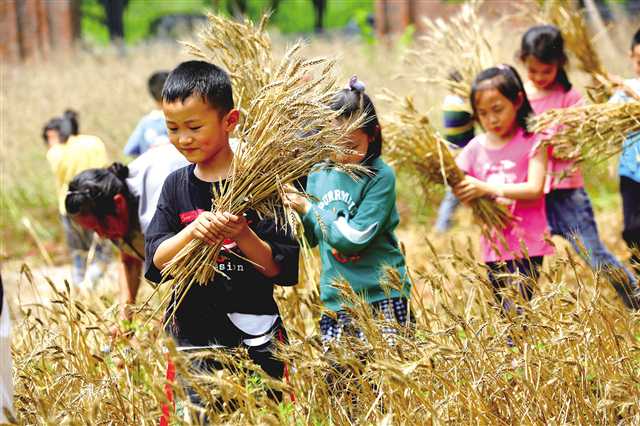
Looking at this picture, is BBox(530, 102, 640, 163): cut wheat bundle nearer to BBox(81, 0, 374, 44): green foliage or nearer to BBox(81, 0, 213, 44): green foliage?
BBox(81, 0, 374, 44): green foliage

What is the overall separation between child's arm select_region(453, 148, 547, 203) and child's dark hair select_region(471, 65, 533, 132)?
0.61 ft

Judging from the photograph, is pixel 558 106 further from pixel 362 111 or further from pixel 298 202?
pixel 298 202

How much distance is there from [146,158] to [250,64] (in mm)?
607

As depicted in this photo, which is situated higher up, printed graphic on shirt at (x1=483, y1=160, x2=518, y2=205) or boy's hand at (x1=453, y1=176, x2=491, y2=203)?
printed graphic on shirt at (x1=483, y1=160, x2=518, y2=205)

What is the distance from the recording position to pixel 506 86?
154 inches

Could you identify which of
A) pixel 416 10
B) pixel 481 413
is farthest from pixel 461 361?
pixel 416 10

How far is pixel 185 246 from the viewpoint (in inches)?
105

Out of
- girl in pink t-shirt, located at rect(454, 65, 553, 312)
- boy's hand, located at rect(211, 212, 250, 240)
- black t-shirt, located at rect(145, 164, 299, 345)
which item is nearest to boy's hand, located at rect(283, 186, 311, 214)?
black t-shirt, located at rect(145, 164, 299, 345)

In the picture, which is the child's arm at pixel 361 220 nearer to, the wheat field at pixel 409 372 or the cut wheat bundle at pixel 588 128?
the wheat field at pixel 409 372

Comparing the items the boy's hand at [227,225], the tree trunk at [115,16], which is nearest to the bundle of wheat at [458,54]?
the boy's hand at [227,225]

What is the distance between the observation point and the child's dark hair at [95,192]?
3.47m

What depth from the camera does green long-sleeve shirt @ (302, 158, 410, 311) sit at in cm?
319

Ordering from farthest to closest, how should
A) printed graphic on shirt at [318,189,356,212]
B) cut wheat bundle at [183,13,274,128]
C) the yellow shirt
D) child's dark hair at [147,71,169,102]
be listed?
the yellow shirt
child's dark hair at [147,71,169,102]
cut wheat bundle at [183,13,274,128]
printed graphic on shirt at [318,189,356,212]

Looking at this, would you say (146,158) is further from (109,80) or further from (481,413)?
(109,80)
